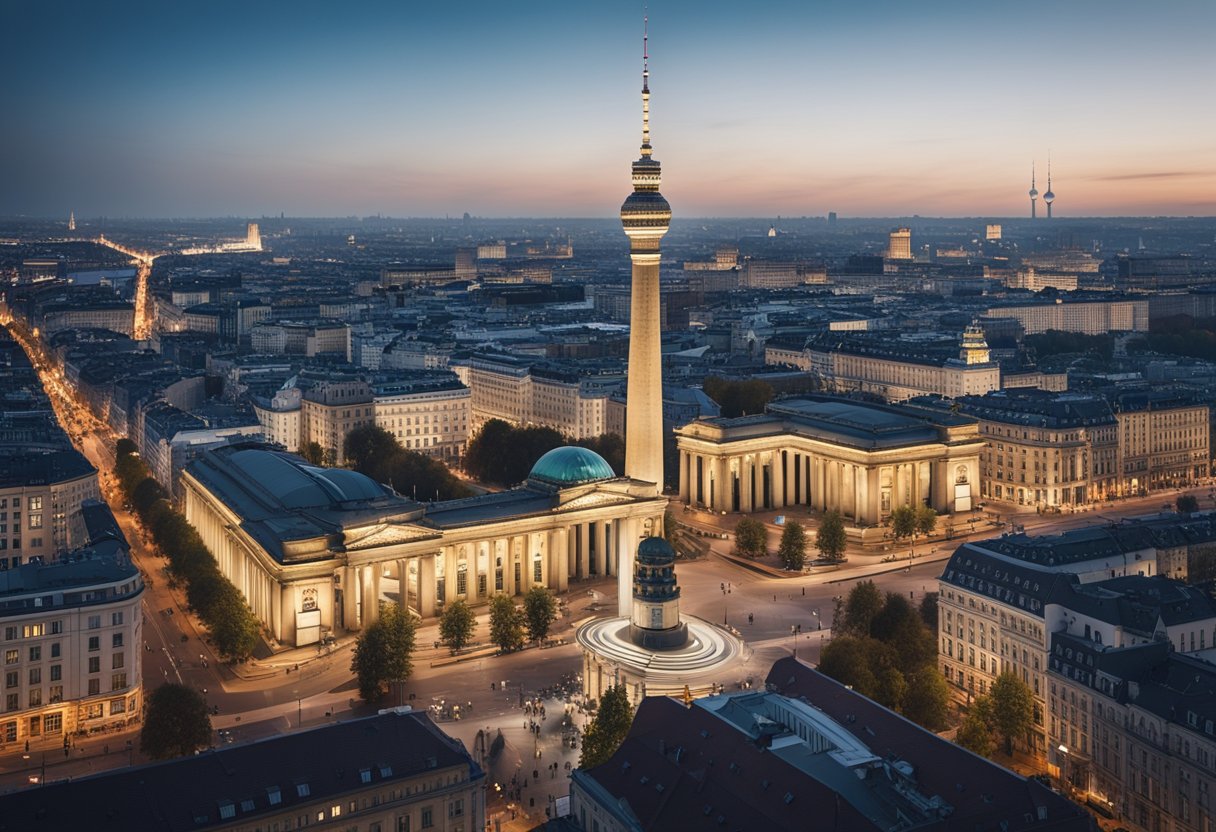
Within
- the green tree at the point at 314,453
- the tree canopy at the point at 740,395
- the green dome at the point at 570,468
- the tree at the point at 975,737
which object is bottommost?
the tree at the point at 975,737

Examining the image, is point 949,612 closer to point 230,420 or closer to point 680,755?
point 680,755

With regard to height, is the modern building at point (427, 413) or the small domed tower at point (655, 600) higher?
the modern building at point (427, 413)

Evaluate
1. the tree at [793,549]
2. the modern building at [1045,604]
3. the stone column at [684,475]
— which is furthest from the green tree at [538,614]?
the stone column at [684,475]

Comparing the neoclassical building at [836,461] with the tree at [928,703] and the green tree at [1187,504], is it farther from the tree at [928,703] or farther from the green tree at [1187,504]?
the tree at [928,703]

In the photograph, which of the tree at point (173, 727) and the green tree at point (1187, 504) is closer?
the tree at point (173, 727)

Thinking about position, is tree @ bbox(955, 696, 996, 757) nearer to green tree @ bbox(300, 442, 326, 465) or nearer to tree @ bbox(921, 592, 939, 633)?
tree @ bbox(921, 592, 939, 633)

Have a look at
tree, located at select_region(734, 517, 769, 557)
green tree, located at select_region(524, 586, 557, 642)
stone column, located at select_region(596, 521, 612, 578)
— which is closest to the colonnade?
tree, located at select_region(734, 517, 769, 557)
